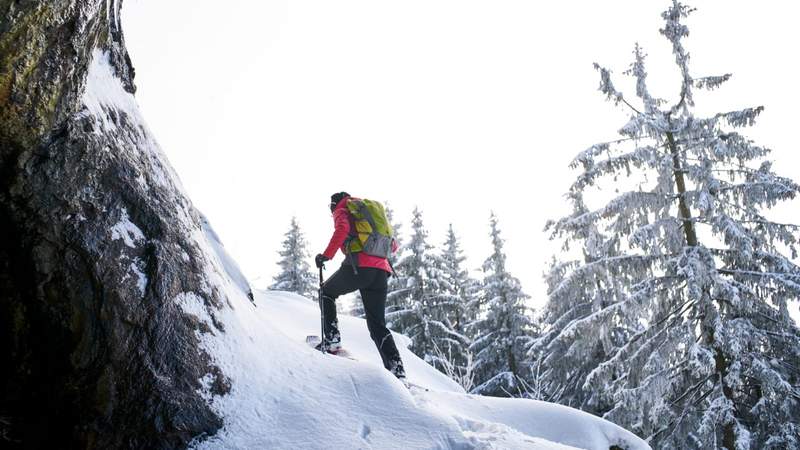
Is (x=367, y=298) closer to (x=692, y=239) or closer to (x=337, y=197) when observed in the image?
(x=337, y=197)

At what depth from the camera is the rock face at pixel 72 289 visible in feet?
9.87

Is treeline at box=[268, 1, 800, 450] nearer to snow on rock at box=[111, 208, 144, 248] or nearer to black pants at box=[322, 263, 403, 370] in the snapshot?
black pants at box=[322, 263, 403, 370]

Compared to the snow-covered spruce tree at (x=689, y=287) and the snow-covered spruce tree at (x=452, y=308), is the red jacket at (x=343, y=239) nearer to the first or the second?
the snow-covered spruce tree at (x=689, y=287)

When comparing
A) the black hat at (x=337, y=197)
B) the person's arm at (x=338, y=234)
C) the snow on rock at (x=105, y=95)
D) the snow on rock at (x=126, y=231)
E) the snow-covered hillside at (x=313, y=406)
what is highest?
the snow on rock at (x=105, y=95)

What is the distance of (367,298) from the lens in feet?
18.8

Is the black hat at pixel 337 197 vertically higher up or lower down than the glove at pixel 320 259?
higher up

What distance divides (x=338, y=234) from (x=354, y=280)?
0.54 meters

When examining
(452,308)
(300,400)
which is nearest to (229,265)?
(300,400)

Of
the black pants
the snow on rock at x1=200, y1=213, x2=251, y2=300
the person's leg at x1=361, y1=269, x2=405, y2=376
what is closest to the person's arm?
the black pants

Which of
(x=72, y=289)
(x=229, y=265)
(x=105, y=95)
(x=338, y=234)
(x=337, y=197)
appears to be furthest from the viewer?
(x=337, y=197)

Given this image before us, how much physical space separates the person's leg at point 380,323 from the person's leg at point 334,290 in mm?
150

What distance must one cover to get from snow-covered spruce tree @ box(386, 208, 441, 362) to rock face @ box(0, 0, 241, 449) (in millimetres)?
17891

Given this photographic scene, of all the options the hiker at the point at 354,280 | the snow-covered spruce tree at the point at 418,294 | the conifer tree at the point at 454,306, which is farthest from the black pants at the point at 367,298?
the snow-covered spruce tree at the point at 418,294

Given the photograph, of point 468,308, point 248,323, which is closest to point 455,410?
point 248,323
